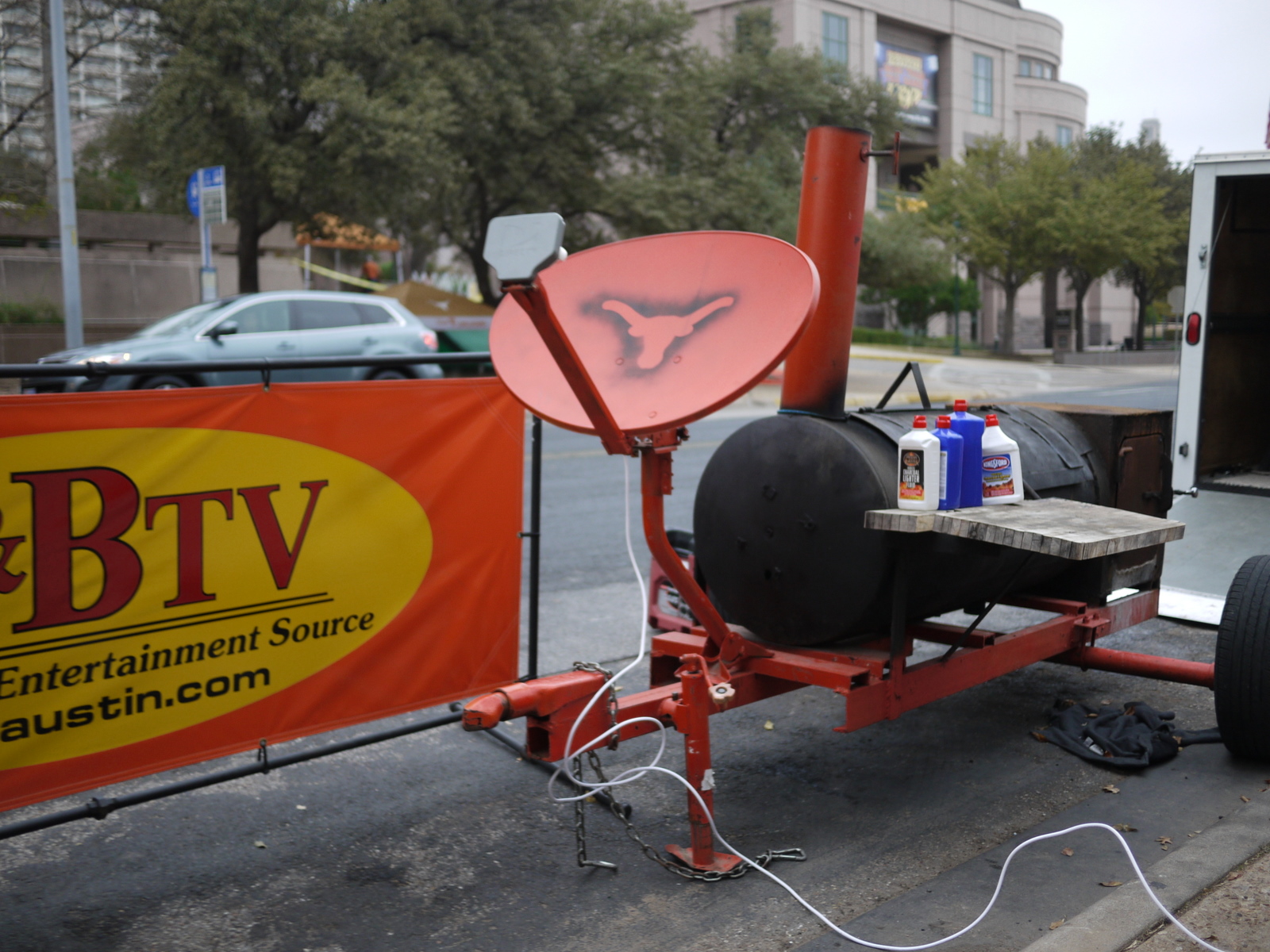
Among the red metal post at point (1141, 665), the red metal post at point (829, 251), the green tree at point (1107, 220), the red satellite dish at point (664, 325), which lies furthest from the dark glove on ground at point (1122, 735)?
the green tree at point (1107, 220)

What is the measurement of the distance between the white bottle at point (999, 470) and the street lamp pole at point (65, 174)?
16039 mm

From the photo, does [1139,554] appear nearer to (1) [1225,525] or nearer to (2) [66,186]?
(1) [1225,525]

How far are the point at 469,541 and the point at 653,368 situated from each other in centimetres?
132

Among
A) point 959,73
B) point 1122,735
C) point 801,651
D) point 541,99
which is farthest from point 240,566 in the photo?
point 959,73

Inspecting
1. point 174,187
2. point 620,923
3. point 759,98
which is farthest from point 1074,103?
point 620,923

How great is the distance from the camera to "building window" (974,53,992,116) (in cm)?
6469

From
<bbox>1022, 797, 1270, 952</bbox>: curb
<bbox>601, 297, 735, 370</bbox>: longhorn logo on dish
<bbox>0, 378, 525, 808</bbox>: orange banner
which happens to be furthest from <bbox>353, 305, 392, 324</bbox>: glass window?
<bbox>1022, 797, 1270, 952</bbox>: curb

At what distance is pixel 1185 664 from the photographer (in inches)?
197

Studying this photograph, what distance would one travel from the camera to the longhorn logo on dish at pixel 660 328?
12.4 ft

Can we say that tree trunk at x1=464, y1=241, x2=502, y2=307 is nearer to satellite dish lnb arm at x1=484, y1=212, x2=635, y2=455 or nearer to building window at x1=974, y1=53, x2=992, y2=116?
satellite dish lnb arm at x1=484, y1=212, x2=635, y2=455

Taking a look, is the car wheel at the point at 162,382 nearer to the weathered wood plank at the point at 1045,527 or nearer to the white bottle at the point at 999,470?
the white bottle at the point at 999,470

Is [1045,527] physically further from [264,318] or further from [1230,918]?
[264,318]

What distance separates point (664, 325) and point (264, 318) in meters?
13.6

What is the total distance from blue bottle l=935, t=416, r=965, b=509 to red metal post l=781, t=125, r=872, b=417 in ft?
1.69
